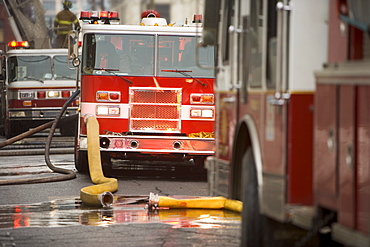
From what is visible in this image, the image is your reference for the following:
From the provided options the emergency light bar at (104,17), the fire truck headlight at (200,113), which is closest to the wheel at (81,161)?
the fire truck headlight at (200,113)

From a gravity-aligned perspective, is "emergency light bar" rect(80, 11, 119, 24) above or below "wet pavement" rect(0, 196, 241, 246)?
above

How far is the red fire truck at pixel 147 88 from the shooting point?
13961 mm

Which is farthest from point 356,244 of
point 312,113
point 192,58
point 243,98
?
point 192,58

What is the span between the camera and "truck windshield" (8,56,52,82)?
22609mm

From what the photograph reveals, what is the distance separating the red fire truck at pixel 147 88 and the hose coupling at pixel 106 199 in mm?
3165

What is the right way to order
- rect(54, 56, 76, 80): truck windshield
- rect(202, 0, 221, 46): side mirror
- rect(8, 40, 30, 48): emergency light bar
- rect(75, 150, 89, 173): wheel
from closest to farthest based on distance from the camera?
1. rect(202, 0, 221, 46): side mirror
2. rect(75, 150, 89, 173): wheel
3. rect(8, 40, 30, 48): emergency light bar
4. rect(54, 56, 76, 80): truck windshield

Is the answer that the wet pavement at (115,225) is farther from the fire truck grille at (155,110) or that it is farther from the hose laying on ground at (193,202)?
the fire truck grille at (155,110)

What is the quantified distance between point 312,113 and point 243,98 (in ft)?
3.93

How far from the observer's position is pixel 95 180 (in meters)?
12.8

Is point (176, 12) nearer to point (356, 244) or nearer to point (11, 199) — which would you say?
point (11, 199)

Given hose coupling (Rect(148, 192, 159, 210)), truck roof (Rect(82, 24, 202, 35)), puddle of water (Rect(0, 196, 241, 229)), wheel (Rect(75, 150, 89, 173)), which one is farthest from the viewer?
wheel (Rect(75, 150, 89, 173))

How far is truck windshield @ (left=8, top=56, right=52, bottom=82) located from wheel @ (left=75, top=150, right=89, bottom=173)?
8.00 metres

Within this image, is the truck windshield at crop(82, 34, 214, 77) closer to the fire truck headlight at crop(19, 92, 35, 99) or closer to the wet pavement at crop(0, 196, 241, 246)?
the wet pavement at crop(0, 196, 241, 246)

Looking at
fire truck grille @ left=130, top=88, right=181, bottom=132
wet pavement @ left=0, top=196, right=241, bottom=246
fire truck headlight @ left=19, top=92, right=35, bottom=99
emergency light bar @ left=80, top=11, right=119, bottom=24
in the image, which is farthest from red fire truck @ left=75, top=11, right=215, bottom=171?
fire truck headlight @ left=19, top=92, right=35, bottom=99
